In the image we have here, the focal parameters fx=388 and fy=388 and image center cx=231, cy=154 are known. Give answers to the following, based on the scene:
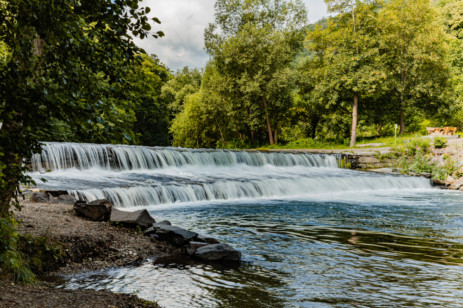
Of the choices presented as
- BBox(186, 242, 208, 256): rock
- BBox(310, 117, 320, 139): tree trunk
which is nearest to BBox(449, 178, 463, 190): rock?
BBox(186, 242, 208, 256): rock

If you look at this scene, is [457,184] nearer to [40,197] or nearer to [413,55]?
[413,55]

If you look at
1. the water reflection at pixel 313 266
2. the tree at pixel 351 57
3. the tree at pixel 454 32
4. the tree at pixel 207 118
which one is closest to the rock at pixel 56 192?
the water reflection at pixel 313 266

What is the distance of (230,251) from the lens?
6.66 meters

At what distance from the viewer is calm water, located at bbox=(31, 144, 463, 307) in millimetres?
5199

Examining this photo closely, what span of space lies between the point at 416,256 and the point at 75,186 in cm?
1012

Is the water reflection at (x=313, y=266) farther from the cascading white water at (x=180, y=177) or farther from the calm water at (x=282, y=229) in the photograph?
the cascading white water at (x=180, y=177)

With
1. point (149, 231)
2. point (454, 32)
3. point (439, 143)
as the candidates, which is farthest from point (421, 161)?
point (454, 32)

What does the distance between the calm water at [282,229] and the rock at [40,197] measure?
1.26 meters

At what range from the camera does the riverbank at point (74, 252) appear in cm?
399

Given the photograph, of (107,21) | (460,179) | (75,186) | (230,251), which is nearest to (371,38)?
(460,179)

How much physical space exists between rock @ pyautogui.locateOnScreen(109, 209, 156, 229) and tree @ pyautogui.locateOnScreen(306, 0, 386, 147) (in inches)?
1025

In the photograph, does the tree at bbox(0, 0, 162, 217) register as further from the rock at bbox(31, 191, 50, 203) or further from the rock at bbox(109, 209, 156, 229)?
the rock at bbox(31, 191, 50, 203)

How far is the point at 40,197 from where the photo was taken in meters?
9.71

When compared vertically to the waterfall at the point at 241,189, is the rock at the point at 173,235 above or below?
below
